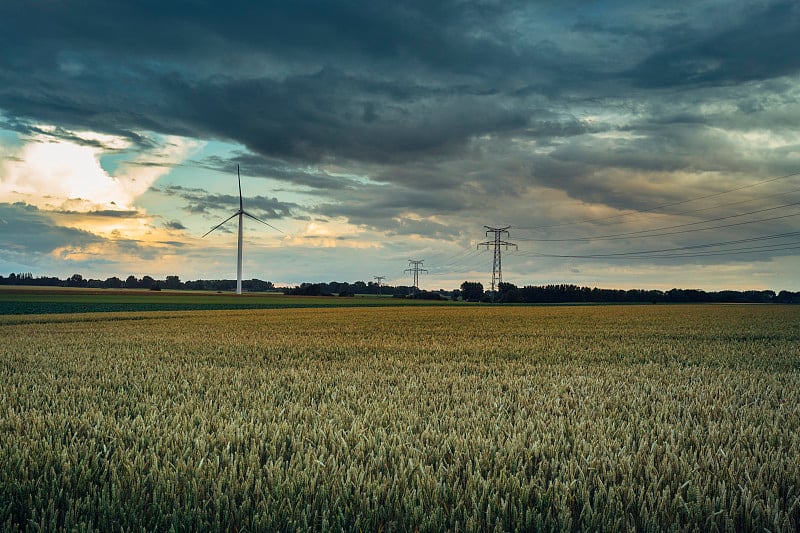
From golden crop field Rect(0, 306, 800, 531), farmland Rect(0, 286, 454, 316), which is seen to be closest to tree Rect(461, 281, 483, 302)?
farmland Rect(0, 286, 454, 316)

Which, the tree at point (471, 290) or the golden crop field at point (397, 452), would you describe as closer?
the golden crop field at point (397, 452)

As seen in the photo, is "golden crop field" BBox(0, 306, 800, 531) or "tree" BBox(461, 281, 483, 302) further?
"tree" BBox(461, 281, 483, 302)

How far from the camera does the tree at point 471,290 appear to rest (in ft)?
419

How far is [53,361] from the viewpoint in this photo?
10555 millimetres

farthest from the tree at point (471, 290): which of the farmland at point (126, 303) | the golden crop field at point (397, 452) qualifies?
the golden crop field at point (397, 452)

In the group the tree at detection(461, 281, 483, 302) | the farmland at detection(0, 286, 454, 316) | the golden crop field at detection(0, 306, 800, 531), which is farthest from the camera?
the tree at detection(461, 281, 483, 302)

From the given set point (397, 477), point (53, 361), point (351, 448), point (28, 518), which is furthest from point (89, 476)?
point (53, 361)

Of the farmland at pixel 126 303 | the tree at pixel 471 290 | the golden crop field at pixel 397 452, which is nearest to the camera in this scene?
the golden crop field at pixel 397 452

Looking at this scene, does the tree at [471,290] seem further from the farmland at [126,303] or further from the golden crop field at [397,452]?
the golden crop field at [397,452]

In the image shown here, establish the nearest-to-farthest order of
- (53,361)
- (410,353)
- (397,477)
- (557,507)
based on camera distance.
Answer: (557,507), (397,477), (53,361), (410,353)

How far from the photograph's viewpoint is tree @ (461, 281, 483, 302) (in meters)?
128

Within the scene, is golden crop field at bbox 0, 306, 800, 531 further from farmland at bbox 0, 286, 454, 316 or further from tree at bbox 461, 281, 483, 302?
tree at bbox 461, 281, 483, 302

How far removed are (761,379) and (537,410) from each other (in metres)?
5.45

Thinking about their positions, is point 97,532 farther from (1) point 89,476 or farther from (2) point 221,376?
(2) point 221,376
